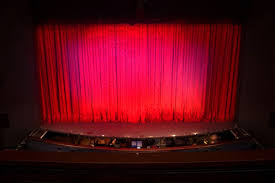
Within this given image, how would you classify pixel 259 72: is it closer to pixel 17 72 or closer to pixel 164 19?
pixel 164 19

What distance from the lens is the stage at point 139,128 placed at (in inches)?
204

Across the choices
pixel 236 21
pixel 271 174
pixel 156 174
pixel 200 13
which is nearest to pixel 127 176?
pixel 156 174

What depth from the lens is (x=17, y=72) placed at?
506cm

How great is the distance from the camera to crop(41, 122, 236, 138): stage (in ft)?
17.0

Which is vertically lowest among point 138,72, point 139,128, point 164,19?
point 139,128

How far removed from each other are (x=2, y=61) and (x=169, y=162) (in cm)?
484

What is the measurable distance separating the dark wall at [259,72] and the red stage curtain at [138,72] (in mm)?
338

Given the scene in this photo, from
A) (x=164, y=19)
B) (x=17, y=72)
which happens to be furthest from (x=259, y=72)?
(x=17, y=72)

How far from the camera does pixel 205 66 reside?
542 centimetres

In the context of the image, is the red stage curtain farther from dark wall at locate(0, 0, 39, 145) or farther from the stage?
dark wall at locate(0, 0, 39, 145)

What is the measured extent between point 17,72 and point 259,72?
15.6ft

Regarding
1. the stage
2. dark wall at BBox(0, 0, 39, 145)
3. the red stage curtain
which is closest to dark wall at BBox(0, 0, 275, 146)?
dark wall at BBox(0, 0, 39, 145)

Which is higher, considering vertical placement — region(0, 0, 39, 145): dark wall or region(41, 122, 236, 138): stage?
region(0, 0, 39, 145): dark wall

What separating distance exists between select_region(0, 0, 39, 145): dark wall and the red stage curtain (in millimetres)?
316
